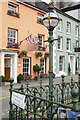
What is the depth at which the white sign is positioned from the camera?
329 centimetres

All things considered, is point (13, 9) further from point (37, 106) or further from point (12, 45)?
point (37, 106)

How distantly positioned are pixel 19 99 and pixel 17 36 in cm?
1077

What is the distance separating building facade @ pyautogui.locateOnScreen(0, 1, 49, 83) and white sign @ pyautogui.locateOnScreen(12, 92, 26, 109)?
8776 mm

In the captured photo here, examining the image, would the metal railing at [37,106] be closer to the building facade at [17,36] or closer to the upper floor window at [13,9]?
the building facade at [17,36]

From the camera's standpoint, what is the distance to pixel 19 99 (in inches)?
136

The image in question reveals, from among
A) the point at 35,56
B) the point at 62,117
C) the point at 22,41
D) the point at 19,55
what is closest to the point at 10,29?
the point at 22,41

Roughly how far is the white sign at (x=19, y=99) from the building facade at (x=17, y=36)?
345 inches

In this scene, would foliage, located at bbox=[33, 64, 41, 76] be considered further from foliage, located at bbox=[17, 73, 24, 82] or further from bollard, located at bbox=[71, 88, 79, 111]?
bollard, located at bbox=[71, 88, 79, 111]

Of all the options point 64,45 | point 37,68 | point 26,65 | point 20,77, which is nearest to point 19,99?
point 20,77

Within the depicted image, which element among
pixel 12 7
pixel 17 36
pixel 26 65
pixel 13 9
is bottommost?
pixel 26 65

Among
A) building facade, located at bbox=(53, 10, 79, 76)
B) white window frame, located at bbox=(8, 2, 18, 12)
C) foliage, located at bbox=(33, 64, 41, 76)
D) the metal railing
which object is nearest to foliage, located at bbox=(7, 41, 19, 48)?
foliage, located at bbox=(33, 64, 41, 76)

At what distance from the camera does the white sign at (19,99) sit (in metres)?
3.29

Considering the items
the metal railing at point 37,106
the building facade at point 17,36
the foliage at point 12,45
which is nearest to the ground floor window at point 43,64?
the building facade at point 17,36

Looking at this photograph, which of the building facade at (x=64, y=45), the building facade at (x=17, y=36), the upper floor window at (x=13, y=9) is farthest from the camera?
the building facade at (x=64, y=45)
